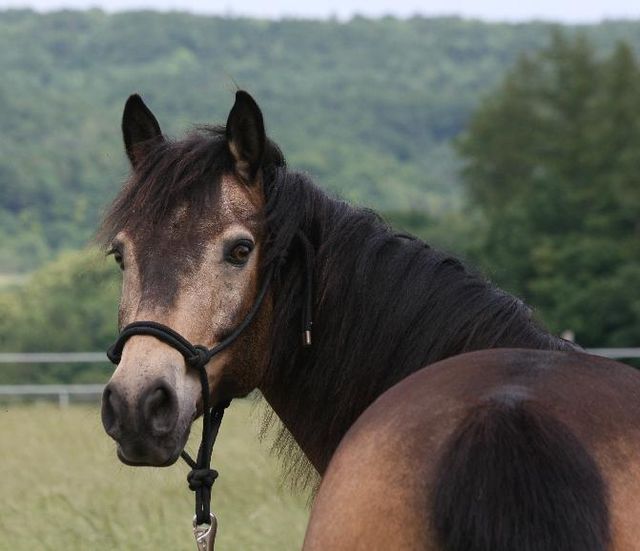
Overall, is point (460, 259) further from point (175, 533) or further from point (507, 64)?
point (507, 64)

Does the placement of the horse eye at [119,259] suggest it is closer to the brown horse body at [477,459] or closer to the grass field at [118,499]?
the grass field at [118,499]

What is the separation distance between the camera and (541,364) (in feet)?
8.19

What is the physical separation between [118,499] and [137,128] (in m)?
4.84

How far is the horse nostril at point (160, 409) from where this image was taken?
2838 millimetres

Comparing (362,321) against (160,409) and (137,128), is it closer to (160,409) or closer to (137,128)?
(160,409)

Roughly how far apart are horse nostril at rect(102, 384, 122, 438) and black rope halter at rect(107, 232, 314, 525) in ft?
0.63

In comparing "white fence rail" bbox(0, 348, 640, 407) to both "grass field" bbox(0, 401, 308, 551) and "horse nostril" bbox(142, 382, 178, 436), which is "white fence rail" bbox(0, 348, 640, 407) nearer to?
"grass field" bbox(0, 401, 308, 551)

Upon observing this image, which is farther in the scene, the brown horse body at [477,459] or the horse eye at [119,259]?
the horse eye at [119,259]

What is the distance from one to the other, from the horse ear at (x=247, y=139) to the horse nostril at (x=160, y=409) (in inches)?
29.4

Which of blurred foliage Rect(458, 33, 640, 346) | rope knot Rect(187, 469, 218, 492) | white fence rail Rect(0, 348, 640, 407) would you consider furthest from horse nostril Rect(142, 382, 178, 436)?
blurred foliage Rect(458, 33, 640, 346)

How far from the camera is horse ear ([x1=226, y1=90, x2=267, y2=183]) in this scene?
11.2 ft

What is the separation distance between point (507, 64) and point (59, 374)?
107 metres

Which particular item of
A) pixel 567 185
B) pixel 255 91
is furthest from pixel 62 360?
pixel 255 91

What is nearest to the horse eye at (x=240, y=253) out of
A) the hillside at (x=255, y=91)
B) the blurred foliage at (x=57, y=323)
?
the blurred foliage at (x=57, y=323)
